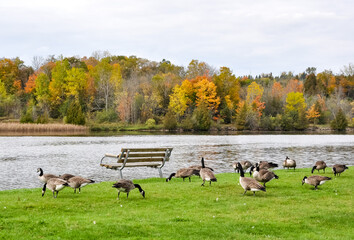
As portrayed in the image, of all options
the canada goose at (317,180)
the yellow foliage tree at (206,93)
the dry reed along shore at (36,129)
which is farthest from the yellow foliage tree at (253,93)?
the canada goose at (317,180)

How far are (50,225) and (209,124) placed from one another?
3749 inches

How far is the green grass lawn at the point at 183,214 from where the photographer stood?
27.0ft

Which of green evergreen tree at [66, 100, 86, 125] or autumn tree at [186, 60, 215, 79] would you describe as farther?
autumn tree at [186, 60, 215, 79]

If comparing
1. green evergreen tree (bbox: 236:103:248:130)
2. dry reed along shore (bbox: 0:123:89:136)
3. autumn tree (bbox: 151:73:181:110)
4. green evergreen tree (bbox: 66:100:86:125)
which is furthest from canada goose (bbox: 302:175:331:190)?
autumn tree (bbox: 151:73:181:110)

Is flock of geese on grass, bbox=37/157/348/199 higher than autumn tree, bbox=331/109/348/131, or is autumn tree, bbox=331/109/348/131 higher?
autumn tree, bbox=331/109/348/131

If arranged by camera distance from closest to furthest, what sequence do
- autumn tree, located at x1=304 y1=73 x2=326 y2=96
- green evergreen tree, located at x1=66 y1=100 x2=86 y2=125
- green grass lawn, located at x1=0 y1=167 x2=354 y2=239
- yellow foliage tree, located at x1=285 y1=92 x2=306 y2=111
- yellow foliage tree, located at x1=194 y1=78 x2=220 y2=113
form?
1. green grass lawn, located at x1=0 y1=167 x2=354 y2=239
2. green evergreen tree, located at x1=66 y1=100 x2=86 y2=125
3. yellow foliage tree, located at x1=194 y1=78 x2=220 y2=113
4. yellow foliage tree, located at x1=285 y1=92 x2=306 y2=111
5. autumn tree, located at x1=304 y1=73 x2=326 y2=96

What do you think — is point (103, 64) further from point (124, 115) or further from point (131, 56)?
point (131, 56)

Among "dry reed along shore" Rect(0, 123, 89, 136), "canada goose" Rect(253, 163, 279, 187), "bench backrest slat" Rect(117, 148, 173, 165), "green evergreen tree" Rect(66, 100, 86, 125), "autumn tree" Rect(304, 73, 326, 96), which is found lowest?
"dry reed along shore" Rect(0, 123, 89, 136)

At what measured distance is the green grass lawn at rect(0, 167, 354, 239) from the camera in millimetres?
8234

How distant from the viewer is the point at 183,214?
9883 mm

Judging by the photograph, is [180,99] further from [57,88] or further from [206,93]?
[57,88]

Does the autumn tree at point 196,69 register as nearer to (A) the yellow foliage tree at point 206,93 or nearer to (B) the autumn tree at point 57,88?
(A) the yellow foliage tree at point 206,93

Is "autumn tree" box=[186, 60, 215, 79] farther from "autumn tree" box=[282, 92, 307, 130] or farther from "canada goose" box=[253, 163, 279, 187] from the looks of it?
"canada goose" box=[253, 163, 279, 187]

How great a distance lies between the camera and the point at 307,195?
12734 millimetres
